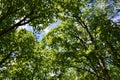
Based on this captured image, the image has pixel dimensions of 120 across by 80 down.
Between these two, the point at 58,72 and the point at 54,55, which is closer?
the point at 54,55

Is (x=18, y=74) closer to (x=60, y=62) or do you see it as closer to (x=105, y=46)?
(x=60, y=62)

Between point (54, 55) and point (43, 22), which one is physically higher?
point (43, 22)

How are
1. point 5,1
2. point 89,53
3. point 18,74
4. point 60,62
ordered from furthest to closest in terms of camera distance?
point 18,74 < point 60,62 < point 89,53 < point 5,1

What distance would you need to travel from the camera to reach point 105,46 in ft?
84.3

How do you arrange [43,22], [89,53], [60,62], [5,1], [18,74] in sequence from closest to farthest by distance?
[5,1] → [43,22] → [89,53] → [60,62] → [18,74]

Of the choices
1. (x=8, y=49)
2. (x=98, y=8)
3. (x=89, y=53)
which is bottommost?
(x=89, y=53)

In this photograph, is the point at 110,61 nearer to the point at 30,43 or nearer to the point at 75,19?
the point at 75,19

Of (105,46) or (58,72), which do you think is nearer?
(105,46)

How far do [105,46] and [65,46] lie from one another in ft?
13.8

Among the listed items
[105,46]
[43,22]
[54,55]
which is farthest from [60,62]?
[43,22]

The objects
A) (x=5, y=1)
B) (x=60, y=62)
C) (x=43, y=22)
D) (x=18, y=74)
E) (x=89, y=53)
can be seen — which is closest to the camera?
(x=5, y=1)

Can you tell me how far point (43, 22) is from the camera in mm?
19438

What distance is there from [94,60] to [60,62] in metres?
3.45

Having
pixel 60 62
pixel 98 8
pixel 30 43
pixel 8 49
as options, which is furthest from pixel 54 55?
pixel 98 8
